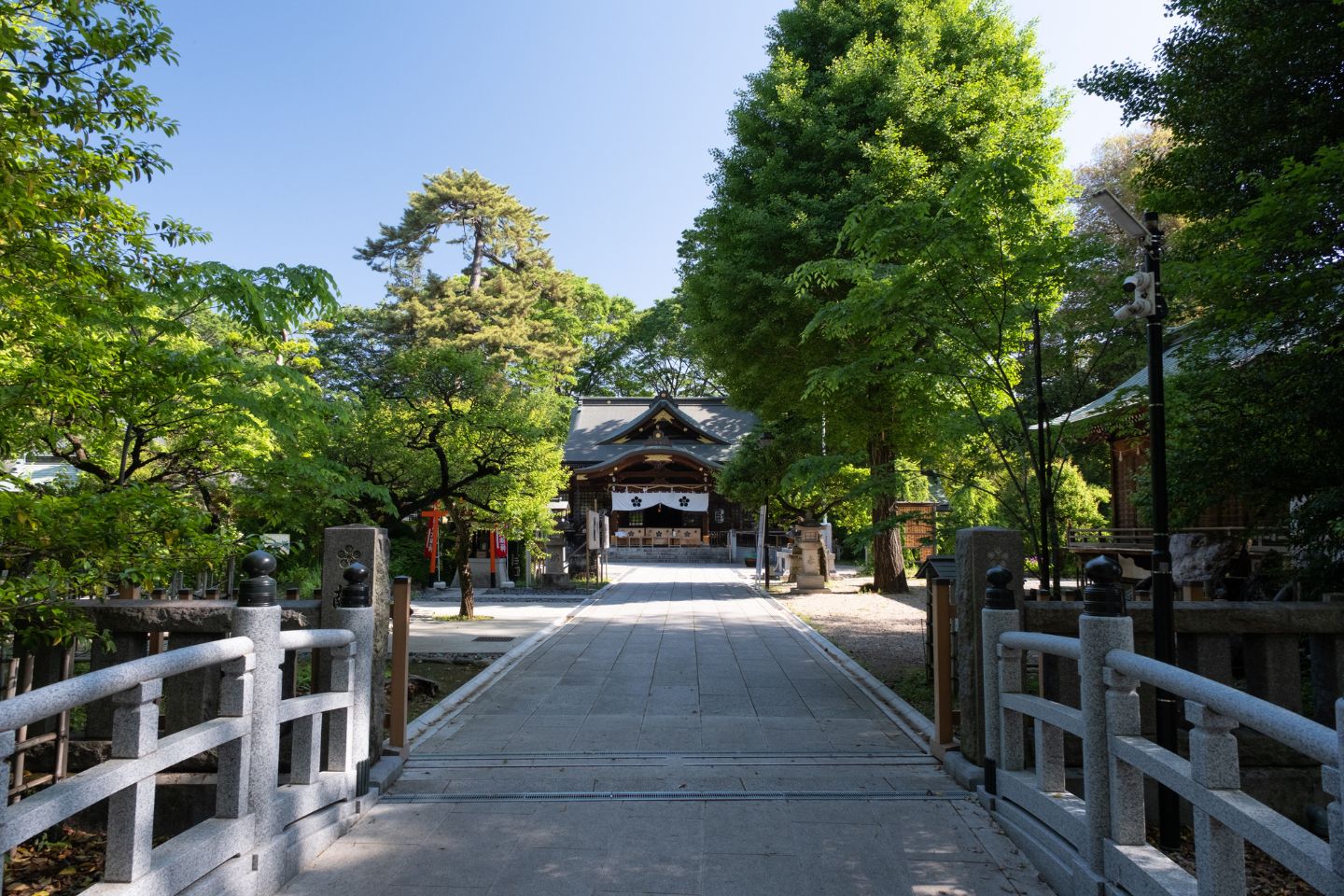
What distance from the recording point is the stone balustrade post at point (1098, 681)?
9.76 feet

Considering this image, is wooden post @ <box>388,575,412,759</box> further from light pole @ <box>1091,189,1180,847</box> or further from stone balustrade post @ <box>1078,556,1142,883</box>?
light pole @ <box>1091,189,1180,847</box>

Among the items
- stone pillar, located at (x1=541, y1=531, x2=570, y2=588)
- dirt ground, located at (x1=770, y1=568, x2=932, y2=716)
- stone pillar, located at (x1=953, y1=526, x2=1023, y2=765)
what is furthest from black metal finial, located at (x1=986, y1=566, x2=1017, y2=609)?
stone pillar, located at (x1=541, y1=531, x2=570, y2=588)

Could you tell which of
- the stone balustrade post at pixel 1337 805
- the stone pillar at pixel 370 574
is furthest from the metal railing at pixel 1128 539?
the stone pillar at pixel 370 574

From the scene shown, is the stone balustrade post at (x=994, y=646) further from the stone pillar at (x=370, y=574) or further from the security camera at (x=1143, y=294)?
the stone pillar at (x=370, y=574)

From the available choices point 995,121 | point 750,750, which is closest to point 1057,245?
point 750,750

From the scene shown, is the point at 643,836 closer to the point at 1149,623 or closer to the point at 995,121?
the point at 1149,623

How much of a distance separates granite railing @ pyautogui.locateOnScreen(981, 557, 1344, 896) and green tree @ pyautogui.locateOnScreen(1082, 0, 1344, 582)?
2282mm

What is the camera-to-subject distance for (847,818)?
155 inches

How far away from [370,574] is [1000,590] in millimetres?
3364

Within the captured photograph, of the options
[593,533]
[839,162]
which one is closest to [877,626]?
[839,162]

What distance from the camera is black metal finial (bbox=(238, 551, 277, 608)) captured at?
3273 mm

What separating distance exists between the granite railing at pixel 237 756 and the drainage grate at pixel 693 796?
48cm

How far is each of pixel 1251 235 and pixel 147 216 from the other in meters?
6.78

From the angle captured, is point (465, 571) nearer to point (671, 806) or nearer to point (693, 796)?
point (693, 796)
